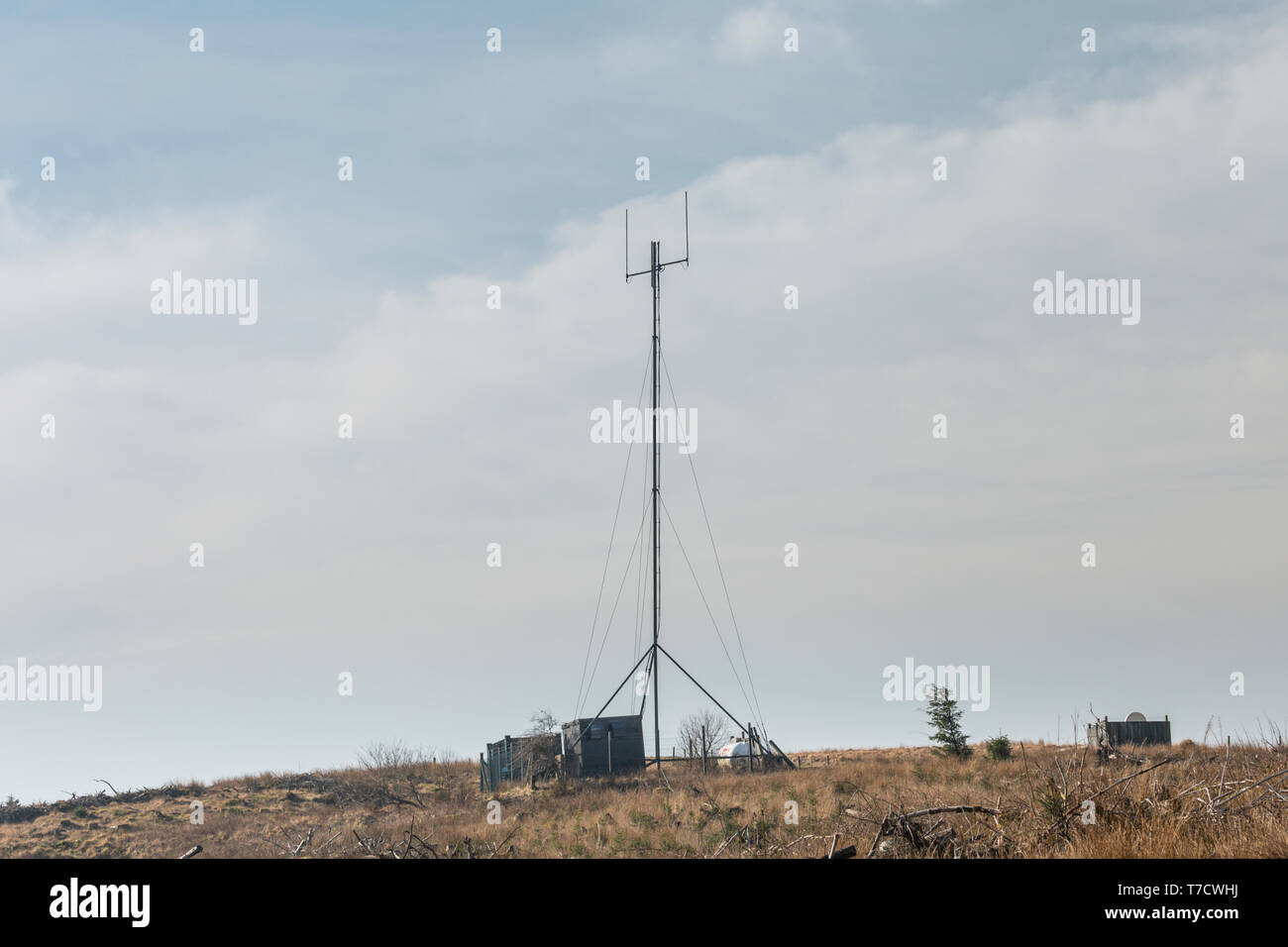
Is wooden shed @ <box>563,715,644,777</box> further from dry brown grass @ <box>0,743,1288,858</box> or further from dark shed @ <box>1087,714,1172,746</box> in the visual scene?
dark shed @ <box>1087,714,1172,746</box>

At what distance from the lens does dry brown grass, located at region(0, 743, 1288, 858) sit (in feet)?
38.5

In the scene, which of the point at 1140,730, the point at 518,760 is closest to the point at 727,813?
the point at 518,760

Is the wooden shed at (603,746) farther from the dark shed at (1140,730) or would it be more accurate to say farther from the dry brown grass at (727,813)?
the dark shed at (1140,730)

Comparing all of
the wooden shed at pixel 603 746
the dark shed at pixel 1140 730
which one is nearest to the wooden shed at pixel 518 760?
the wooden shed at pixel 603 746

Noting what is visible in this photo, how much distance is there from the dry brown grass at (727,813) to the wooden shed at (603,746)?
1.33 m

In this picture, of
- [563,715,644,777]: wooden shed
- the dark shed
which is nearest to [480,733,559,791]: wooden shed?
[563,715,644,777]: wooden shed

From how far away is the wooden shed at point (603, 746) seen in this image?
36.9 m

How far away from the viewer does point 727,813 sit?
25.2 m

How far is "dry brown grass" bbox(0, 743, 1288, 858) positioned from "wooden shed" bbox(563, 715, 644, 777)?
133cm

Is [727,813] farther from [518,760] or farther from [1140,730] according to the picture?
[1140,730]
